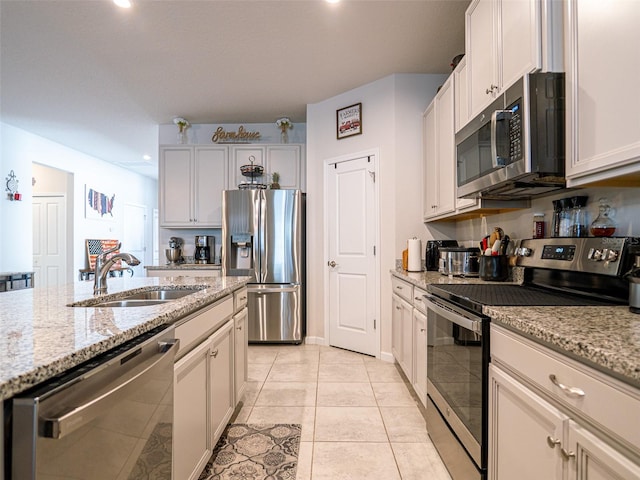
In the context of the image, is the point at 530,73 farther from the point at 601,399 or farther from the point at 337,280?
the point at 337,280

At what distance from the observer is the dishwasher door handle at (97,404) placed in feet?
2.12

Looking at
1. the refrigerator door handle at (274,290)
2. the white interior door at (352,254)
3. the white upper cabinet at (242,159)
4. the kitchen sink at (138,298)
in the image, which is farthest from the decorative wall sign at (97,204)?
the kitchen sink at (138,298)

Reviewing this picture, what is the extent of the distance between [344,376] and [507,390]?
195 centimetres

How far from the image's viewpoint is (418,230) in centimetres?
332

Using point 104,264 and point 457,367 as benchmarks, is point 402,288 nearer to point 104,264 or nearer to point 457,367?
point 457,367

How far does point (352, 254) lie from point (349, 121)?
142cm

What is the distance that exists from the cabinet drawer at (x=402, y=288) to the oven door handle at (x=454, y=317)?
54 cm

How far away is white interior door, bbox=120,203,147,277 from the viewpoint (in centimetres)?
754

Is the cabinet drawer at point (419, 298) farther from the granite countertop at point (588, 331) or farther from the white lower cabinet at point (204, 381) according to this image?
the white lower cabinet at point (204, 381)

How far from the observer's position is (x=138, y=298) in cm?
184

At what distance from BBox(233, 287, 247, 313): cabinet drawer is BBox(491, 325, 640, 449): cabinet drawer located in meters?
1.52

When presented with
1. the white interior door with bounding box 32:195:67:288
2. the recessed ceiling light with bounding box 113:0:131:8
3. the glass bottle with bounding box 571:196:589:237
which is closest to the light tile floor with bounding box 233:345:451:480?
the glass bottle with bounding box 571:196:589:237

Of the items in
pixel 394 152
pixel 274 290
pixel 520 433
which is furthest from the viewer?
pixel 274 290

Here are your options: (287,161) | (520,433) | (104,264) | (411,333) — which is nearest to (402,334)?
(411,333)
